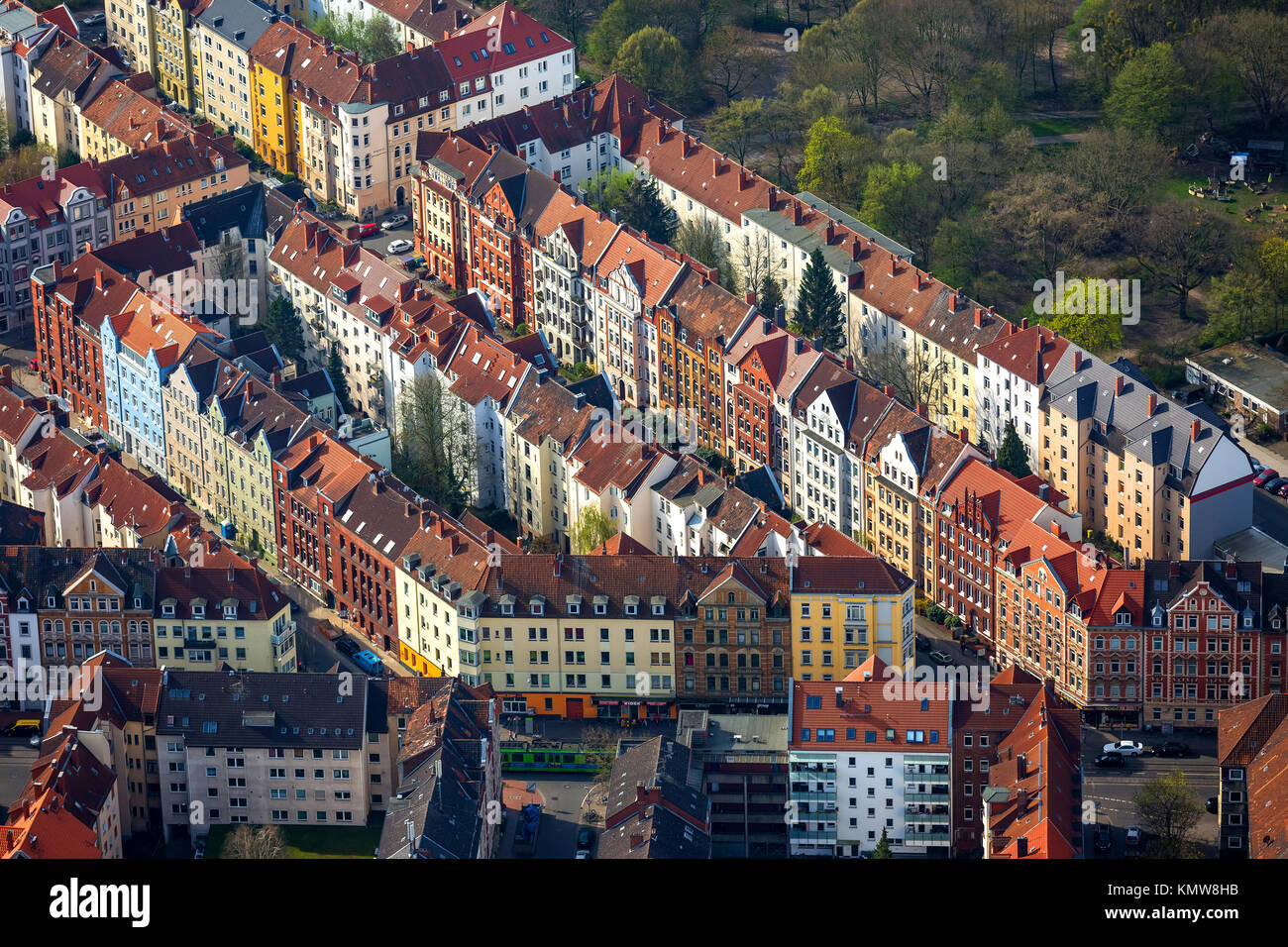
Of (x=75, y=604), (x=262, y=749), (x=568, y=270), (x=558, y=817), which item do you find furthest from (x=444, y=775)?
(x=568, y=270)

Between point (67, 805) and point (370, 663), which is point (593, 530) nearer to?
point (370, 663)

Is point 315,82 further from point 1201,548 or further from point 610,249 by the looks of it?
point 1201,548

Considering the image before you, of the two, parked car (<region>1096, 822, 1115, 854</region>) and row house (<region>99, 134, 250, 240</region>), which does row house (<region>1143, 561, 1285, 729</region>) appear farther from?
row house (<region>99, 134, 250, 240</region>)

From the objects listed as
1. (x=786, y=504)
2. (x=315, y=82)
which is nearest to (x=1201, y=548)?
(x=786, y=504)

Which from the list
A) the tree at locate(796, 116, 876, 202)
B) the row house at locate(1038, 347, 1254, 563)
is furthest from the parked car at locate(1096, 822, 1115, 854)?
the tree at locate(796, 116, 876, 202)

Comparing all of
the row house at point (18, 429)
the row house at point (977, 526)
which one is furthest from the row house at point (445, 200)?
the row house at point (977, 526)

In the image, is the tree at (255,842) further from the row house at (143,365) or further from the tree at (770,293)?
the tree at (770,293)
